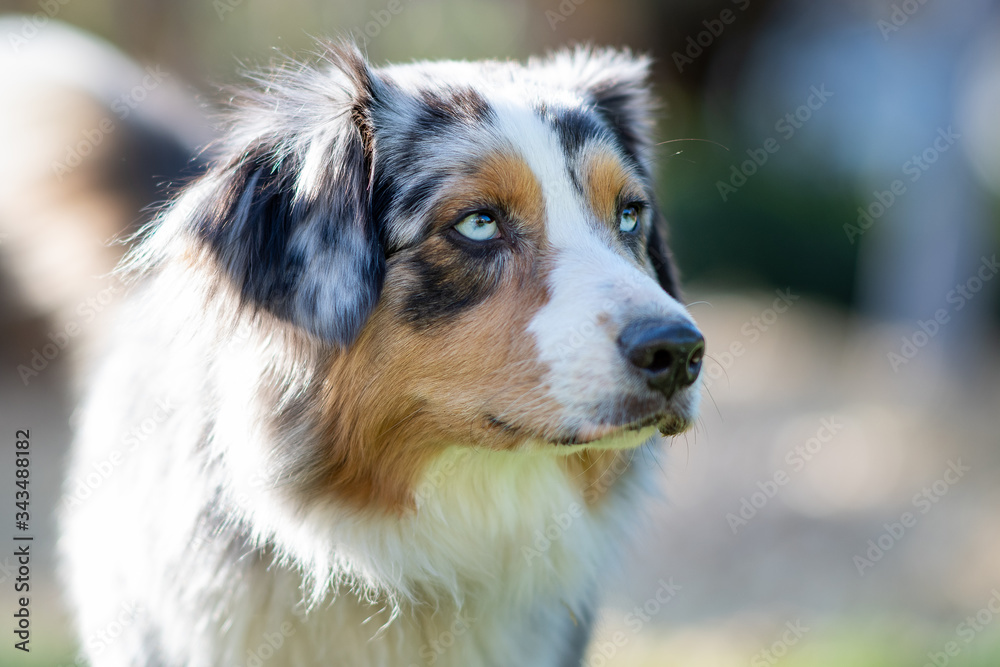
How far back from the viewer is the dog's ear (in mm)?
2484

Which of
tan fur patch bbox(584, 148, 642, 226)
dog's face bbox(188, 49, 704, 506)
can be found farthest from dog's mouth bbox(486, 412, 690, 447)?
tan fur patch bbox(584, 148, 642, 226)

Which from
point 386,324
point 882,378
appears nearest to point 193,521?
point 386,324

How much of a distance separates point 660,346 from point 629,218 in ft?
2.75

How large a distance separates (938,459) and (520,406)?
17.9ft

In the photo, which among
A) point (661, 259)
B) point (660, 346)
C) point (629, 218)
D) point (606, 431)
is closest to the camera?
point (660, 346)

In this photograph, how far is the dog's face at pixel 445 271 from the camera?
241 cm

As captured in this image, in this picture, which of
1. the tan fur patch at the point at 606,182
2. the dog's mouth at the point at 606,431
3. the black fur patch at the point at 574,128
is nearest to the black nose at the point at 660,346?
the dog's mouth at the point at 606,431

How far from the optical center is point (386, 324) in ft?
8.46

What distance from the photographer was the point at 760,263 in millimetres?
11742

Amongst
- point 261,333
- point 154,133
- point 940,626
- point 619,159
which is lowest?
point 940,626

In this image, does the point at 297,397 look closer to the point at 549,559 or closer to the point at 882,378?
the point at 549,559

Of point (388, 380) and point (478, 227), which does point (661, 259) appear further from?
point (388, 380)

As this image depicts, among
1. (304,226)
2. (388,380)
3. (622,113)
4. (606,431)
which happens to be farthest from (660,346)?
(622,113)

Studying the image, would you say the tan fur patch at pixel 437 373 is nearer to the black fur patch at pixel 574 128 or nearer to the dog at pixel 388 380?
the dog at pixel 388 380
